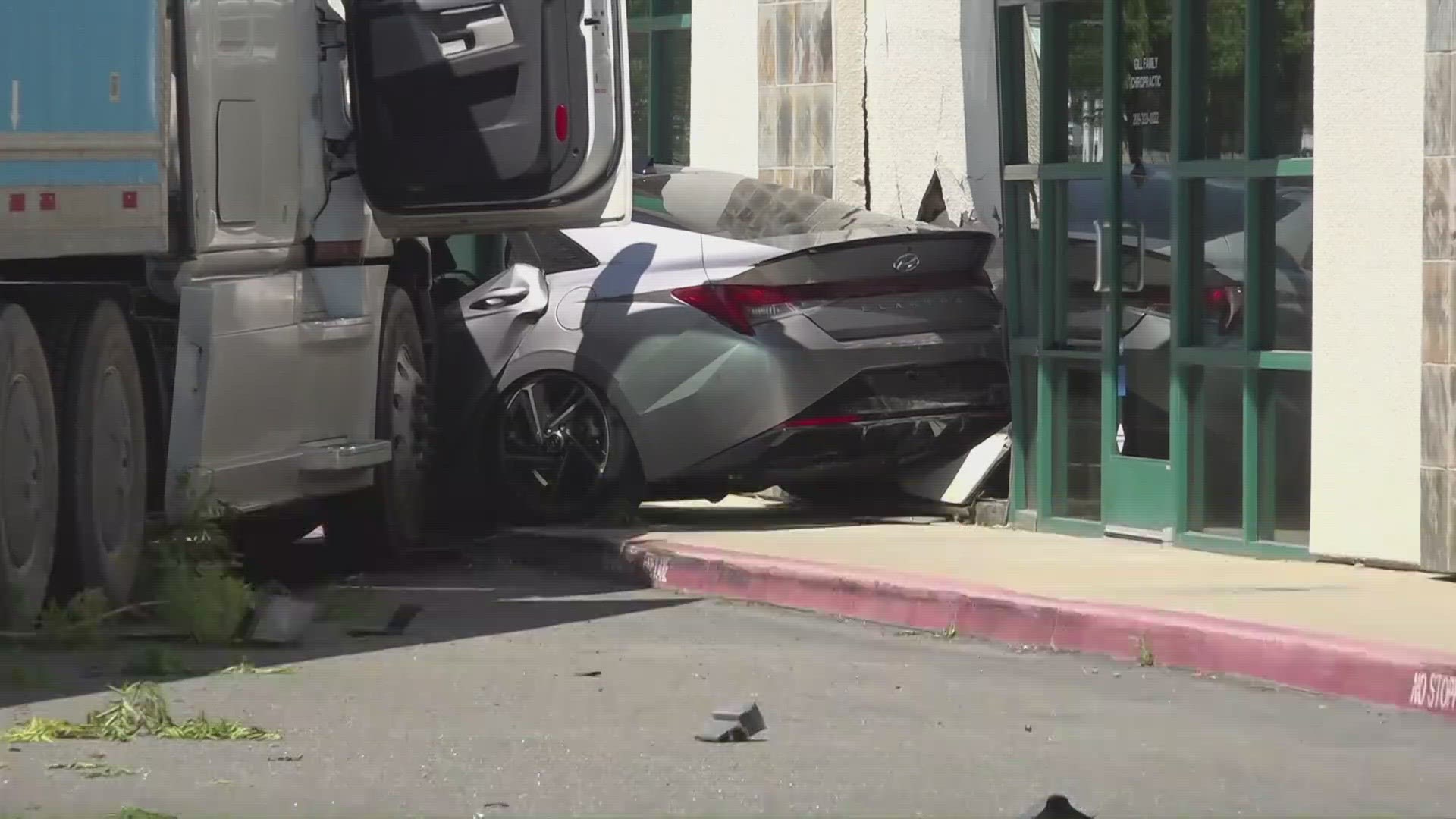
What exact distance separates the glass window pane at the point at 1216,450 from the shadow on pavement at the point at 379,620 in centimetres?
214

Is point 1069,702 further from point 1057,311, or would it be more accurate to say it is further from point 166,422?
point 1057,311

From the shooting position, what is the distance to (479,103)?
11.4m

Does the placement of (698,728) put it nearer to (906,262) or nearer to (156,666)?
(156,666)

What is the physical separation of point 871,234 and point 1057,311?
33.3 inches

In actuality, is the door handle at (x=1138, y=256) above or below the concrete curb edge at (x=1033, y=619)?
above

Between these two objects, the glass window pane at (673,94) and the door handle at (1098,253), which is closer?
the door handle at (1098,253)

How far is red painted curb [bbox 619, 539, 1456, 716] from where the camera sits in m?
7.91

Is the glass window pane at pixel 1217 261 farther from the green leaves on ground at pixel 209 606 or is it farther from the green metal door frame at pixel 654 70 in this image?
the green metal door frame at pixel 654 70

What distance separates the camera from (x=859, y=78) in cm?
1458

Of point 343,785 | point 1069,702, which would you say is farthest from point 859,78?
point 343,785

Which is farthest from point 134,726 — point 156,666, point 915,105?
point 915,105

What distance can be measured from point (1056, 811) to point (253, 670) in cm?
322

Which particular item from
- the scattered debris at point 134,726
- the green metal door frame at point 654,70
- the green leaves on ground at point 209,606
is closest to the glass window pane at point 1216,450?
the green leaves on ground at point 209,606

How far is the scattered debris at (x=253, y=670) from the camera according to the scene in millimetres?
8438
